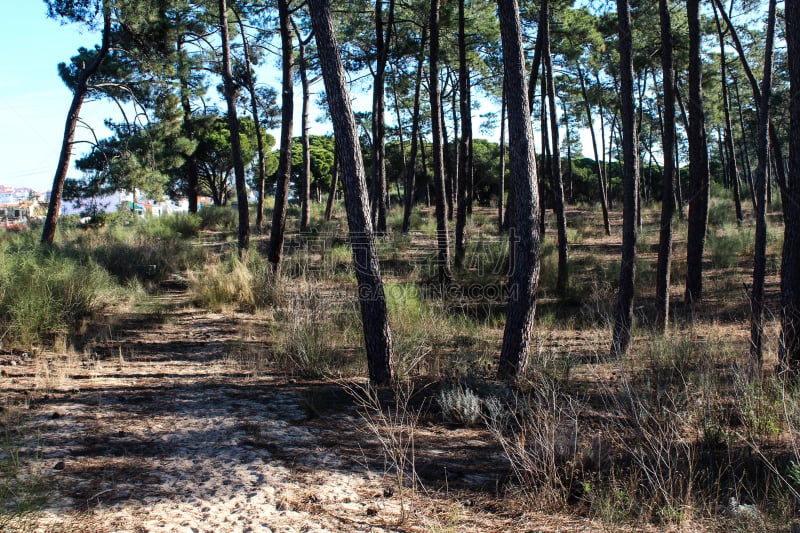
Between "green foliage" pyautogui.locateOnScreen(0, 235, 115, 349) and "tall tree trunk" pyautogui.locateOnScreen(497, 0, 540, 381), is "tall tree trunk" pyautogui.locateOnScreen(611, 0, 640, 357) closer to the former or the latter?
"tall tree trunk" pyautogui.locateOnScreen(497, 0, 540, 381)

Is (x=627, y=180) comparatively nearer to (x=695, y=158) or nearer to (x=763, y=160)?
(x=763, y=160)

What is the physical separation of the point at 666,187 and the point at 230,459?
8.19m

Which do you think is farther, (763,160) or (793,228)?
(763,160)

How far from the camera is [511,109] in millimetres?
6043

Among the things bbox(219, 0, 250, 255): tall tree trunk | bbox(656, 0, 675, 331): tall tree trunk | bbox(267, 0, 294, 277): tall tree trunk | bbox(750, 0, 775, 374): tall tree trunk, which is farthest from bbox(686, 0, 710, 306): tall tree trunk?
bbox(219, 0, 250, 255): tall tree trunk

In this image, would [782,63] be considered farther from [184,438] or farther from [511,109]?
[184,438]

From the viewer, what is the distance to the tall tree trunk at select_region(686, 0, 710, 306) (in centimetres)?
840

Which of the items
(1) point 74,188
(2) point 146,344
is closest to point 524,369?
(2) point 146,344

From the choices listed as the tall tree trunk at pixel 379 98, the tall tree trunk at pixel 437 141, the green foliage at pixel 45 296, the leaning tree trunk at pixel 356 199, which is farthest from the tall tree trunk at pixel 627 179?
the tall tree trunk at pixel 379 98

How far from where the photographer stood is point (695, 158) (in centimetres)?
897

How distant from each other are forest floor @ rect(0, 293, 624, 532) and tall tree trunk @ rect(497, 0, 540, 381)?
1536mm

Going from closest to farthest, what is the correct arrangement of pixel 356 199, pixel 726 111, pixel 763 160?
pixel 356 199 < pixel 763 160 < pixel 726 111

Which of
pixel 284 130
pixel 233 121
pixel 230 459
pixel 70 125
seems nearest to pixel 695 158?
pixel 284 130

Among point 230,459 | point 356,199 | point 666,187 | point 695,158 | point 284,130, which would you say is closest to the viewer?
point 230,459
